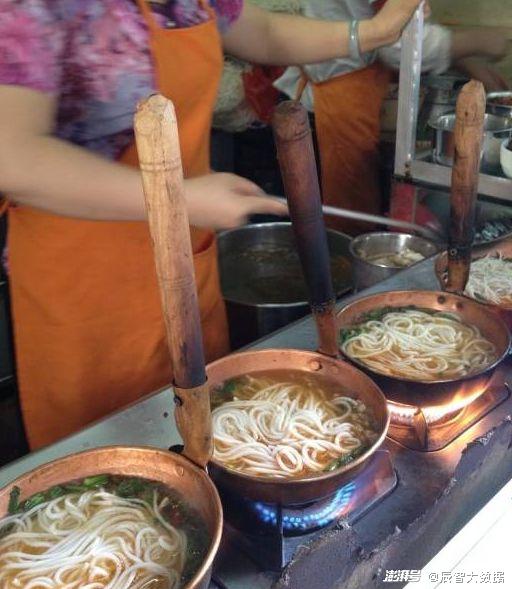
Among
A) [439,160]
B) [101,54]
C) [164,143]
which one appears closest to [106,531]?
[164,143]

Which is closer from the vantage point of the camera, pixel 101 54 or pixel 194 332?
pixel 194 332

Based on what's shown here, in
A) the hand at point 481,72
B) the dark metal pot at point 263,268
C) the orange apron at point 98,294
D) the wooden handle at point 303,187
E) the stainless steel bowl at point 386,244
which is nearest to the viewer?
the wooden handle at point 303,187

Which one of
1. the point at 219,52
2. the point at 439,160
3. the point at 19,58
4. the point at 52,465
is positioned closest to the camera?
the point at 52,465

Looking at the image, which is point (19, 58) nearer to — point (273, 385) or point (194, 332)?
point (194, 332)

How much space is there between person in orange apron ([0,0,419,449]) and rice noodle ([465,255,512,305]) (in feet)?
2.86

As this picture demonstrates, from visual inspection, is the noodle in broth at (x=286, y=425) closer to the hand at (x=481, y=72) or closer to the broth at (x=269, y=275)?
the broth at (x=269, y=275)

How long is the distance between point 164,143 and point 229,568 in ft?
2.56

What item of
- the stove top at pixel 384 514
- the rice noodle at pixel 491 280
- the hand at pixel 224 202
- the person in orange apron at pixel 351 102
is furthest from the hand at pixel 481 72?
the hand at pixel 224 202

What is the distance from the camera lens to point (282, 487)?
1106 mm

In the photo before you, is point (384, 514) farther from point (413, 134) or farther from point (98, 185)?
point (413, 134)

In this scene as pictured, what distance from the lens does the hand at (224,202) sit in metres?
1.39

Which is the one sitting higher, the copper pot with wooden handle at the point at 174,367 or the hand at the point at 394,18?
the hand at the point at 394,18

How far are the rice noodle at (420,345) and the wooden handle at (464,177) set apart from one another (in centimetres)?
14

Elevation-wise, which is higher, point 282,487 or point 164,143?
point 164,143
